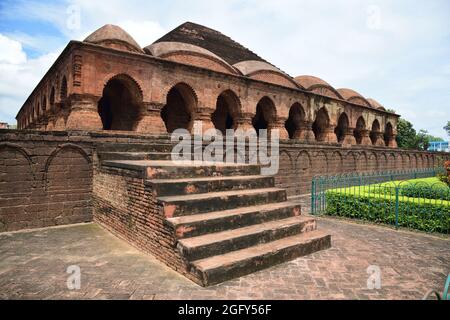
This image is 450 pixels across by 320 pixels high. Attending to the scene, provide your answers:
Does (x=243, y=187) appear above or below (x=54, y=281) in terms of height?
above

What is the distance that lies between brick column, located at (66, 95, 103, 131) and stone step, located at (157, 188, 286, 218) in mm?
5650

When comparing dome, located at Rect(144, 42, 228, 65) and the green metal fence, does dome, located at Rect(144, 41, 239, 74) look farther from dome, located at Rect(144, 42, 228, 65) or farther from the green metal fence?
the green metal fence

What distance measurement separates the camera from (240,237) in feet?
14.9

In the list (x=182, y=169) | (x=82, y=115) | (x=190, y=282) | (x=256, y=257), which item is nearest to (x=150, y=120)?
(x=82, y=115)

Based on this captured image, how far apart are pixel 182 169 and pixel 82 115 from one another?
527cm

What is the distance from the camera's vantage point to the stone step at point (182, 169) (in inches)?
205

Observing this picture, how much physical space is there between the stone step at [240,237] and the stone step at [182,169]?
147cm

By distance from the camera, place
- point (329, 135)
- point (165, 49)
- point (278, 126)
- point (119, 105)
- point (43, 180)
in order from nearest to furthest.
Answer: point (43, 180)
point (165, 49)
point (119, 105)
point (278, 126)
point (329, 135)

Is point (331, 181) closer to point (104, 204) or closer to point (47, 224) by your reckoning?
point (104, 204)

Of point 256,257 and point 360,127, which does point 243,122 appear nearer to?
point 256,257

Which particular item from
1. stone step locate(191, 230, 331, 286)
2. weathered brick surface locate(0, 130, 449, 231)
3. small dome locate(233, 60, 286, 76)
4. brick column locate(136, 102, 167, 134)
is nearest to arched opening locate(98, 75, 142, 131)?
brick column locate(136, 102, 167, 134)

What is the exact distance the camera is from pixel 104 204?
670 cm
